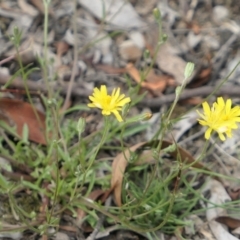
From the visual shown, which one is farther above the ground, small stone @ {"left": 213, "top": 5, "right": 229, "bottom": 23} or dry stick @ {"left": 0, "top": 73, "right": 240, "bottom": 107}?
small stone @ {"left": 213, "top": 5, "right": 229, "bottom": 23}

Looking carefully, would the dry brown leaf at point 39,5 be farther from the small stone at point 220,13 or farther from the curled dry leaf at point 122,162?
the curled dry leaf at point 122,162

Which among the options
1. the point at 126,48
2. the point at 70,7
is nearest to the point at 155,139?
the point at 126,48

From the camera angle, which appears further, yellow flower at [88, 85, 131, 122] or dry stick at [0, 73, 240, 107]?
dry stick at [0, 73, 240, 107]

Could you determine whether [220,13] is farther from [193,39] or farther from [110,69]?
[110,69]

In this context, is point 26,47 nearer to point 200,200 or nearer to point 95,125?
point 95,125

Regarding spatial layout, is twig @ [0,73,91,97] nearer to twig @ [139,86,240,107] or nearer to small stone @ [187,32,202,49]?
twig @ [139,86,240,107]

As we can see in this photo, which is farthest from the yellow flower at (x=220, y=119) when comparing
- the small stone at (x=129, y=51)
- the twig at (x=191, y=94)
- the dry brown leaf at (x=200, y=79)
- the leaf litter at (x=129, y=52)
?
the small stone at (x=129, y=51)

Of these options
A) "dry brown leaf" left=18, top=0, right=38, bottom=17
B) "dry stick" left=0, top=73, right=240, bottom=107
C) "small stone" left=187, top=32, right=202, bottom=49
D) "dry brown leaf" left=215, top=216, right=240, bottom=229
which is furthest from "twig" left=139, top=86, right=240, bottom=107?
"dry brown leaf" left=18, top=0, right=38, bottom=17
